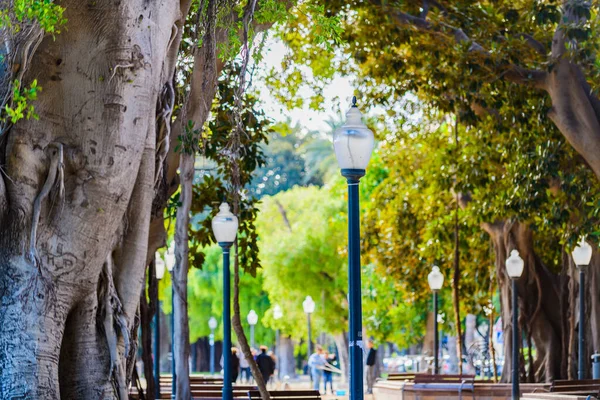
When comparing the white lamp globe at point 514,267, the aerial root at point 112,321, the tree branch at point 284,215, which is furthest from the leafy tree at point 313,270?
the aerial root at point 112,321

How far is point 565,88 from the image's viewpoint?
17.8m

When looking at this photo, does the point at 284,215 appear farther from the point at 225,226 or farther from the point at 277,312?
the point at 225,226

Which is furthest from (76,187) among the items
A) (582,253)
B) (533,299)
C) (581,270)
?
(533,299)

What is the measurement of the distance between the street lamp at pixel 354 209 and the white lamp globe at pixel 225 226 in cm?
570

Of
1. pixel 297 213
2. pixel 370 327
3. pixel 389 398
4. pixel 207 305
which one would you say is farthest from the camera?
pixel 207 305

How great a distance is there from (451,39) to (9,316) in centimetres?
1190

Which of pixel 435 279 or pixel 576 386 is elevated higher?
pixel 435 279

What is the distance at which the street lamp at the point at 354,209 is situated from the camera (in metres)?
9.61

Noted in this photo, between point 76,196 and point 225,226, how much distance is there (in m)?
6.05

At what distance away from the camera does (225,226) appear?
51.5ft

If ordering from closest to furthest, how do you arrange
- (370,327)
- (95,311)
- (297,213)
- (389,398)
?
(95,311)
(389,398)
(370,327)
(297,213)

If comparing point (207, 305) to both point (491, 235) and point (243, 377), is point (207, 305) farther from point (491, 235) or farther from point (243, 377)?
point (491, 235)

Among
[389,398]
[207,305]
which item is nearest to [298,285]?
[207,305]

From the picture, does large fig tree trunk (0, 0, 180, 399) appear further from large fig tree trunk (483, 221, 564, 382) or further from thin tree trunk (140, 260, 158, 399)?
large fig tree trunk (483, 221, 564, 382)
